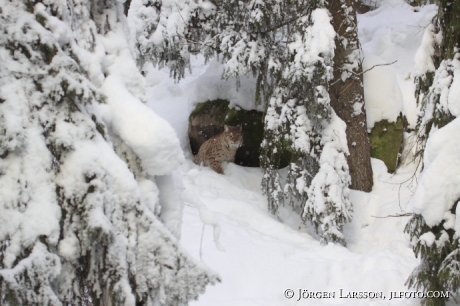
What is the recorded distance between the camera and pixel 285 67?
6133mm

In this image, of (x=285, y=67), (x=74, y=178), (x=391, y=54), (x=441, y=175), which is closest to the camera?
(x=74, y=178)

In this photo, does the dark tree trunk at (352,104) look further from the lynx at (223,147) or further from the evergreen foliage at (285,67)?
the lynx at (223,147)

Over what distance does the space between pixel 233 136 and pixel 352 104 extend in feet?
7.40

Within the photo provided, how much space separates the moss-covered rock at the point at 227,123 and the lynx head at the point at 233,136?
1.09 feet

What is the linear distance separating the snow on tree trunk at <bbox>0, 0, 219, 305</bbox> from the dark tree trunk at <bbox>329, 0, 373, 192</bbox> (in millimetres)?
4576

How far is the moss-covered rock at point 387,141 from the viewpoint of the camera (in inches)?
256

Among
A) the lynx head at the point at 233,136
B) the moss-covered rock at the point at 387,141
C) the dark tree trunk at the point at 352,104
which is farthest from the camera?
the lynx head at the point at 233,136

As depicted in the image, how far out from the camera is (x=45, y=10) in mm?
1821

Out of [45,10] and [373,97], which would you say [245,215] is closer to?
[373,97]

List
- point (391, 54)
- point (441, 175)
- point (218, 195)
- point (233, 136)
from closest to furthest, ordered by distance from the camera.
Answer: point (441, 175) < point (218, 195) < point (233, 136) < point (391, 54)

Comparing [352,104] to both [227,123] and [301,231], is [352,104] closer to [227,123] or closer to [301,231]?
[301,231]

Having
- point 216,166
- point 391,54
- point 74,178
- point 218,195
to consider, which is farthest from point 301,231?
point 74,178

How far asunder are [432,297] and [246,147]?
5.06 metres

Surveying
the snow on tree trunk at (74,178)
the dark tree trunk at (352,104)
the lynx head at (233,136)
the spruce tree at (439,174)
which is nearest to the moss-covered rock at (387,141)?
the dark tree trunk at (352,104)
